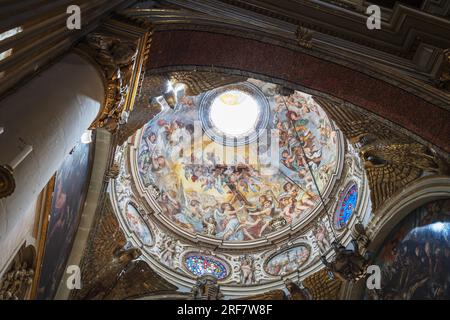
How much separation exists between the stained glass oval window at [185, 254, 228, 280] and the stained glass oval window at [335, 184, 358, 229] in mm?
3902

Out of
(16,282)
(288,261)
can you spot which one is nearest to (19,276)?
(16,282)

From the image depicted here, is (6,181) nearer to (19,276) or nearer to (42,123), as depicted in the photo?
(42,123)

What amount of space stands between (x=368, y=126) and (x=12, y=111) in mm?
6950

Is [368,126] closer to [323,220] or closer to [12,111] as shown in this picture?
[323,220]

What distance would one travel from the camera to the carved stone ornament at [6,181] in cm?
284

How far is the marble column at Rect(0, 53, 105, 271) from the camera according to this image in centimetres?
314

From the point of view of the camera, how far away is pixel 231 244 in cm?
1445

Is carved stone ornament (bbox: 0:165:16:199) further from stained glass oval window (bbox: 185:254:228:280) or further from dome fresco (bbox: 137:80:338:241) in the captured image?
dome fresco (bbox: 137:80:338:241)

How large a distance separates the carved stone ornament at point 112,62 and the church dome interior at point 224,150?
0.02 m

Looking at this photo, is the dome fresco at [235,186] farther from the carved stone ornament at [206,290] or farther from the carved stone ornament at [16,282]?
the carved stone ornament at [16,282]

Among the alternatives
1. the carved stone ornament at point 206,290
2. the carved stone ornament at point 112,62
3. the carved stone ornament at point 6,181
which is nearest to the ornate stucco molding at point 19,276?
the carved stone ornament at point 112,62

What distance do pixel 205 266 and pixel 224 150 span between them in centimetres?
461

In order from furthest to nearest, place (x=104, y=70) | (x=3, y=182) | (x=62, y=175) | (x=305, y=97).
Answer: (x=305, y=97), (x=62, y=175), (x=104, y=70), (x=3, y=182)
